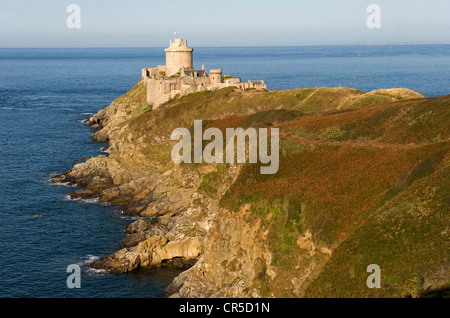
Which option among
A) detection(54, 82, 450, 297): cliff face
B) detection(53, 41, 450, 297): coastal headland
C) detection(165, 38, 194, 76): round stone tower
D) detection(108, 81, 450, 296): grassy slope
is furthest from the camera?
detection(165, 38, 194, 76): round stone tower

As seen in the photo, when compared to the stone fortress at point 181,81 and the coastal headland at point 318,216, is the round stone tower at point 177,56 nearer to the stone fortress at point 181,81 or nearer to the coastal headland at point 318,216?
the stone fortress at point 181,81

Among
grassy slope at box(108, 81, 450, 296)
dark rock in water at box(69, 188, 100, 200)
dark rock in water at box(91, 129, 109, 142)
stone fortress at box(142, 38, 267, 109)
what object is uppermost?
stone fortress at box(142, 38, 267, 109)

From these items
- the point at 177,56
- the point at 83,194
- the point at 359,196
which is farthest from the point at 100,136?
the point at 359,196

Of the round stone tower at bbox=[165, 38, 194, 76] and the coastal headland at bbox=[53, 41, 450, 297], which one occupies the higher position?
the round stone tower at bbox=[165, 38, 194, 76]

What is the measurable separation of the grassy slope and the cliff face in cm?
9

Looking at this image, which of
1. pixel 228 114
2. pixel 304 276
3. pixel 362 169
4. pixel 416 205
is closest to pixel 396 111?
pixel 362 169

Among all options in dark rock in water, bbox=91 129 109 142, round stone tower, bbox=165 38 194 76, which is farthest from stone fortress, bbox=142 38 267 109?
dark rock in water, bbox=91 129 109 142

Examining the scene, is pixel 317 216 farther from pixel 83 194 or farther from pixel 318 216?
pixel 83 194

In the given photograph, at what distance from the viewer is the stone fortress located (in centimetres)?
10931

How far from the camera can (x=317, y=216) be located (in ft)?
137

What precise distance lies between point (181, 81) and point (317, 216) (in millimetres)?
Answer: 77488

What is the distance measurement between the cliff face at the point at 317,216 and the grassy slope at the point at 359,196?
9 cm

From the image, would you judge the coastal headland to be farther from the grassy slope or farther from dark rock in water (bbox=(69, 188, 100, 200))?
dark rock in water (bbox=(69, 188, 100, 200))
